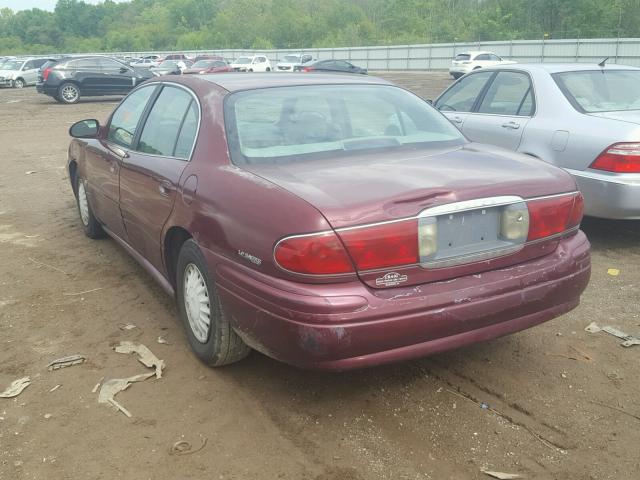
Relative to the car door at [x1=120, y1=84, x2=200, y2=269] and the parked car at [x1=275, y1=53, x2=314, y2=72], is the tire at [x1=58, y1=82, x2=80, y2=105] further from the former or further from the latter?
→ the car door at [x1=120, y1=84, x2=200, y2=269]

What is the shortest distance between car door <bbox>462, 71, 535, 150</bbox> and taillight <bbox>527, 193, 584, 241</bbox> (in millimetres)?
2870

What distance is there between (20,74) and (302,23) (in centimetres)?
6795

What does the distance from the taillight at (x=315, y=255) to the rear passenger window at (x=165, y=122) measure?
4.79 feet

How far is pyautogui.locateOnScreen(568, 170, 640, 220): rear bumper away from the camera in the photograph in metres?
5.08

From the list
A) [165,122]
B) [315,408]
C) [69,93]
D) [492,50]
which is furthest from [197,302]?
[492,50]

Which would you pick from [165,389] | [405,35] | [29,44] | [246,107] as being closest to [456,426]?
[165,389]

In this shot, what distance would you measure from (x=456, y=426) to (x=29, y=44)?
147300 millimetres

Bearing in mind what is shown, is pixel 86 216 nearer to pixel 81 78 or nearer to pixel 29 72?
pixel 81 78

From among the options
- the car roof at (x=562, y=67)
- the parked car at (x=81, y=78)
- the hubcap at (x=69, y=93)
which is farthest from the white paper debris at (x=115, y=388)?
the hubcap at (x=69, y=93)

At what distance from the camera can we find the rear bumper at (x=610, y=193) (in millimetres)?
5082

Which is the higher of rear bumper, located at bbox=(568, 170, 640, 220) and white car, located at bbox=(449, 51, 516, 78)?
rear bumper, located at bbox=(568, 170, 640, 220)

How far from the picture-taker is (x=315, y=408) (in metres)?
3.14

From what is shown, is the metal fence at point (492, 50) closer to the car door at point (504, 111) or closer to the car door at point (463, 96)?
the car door at point (463, 96)

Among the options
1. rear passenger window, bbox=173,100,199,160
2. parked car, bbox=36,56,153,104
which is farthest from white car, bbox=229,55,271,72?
rear passenger window, bbox=173,100,199,160
